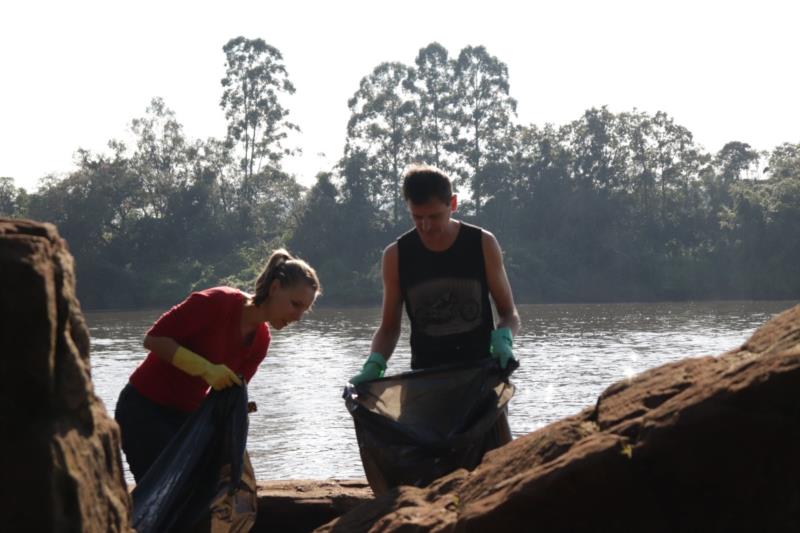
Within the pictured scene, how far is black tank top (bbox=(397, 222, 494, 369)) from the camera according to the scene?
3.87 m

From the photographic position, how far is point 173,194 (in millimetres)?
45500

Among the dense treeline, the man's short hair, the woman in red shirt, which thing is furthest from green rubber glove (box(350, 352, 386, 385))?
the dense treeline

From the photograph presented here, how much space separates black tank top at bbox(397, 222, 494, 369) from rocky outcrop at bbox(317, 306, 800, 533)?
4.43 ft

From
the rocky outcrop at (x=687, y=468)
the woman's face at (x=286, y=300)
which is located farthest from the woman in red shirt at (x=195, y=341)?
the rocky outcrop at (x=687, y=468)

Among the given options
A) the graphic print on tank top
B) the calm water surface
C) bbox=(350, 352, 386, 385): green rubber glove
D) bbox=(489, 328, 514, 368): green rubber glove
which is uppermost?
Result: the graphic print on tank top

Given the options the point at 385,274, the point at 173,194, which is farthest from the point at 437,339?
the point at 173,194

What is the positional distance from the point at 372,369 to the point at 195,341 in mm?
626

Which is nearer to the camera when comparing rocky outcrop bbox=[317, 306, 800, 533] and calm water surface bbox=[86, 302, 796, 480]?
rocky outcrop bbox=[317, 306, 800, 533]

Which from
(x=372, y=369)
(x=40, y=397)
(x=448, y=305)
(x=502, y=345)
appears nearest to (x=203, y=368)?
(x=372, y=369)

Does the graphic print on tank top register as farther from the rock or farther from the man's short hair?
the rock

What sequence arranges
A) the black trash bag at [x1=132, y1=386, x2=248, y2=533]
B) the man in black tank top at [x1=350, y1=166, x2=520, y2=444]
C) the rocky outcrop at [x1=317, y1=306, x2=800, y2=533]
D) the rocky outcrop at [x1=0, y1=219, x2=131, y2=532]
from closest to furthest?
1. the rocky outcrop at [x1=0, y1=219, x2=131, y2=532]
2. the rocky outcrop at [x1=317, y1=306, x2=800, y2=533]
3. the black trash bag at [x1=132, y1=386, x2=248, y2=533]
4. the man in black tank top at [x1=350, y1=166, x2=520, y2=444]

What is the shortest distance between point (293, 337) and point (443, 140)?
2499cm

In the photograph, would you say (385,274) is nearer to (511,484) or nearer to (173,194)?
(511,484)

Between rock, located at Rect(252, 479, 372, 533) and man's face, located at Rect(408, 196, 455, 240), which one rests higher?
man's face, located at Rect(408, 196, 455, 240)
